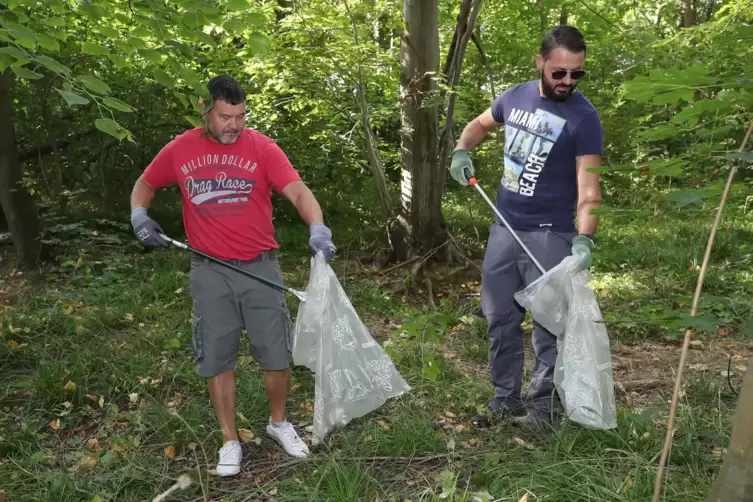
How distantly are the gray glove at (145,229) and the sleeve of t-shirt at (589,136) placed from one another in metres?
1.90

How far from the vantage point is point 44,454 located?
Answer: 112 inches

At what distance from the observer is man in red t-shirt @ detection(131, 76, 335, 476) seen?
2.69 m

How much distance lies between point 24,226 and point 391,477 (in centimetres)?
508

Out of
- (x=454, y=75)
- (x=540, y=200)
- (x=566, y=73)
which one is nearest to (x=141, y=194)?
(x=540, y=200)

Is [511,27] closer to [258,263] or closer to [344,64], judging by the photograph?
[344,64]

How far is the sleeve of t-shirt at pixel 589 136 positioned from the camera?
2.66 meters

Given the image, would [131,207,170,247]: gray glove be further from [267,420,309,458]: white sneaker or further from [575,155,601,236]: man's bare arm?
[575,155,601,236]: man's bare arm

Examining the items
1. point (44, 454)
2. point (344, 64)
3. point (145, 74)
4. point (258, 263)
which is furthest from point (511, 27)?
point (44, 454)

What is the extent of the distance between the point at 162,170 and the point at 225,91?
49cm

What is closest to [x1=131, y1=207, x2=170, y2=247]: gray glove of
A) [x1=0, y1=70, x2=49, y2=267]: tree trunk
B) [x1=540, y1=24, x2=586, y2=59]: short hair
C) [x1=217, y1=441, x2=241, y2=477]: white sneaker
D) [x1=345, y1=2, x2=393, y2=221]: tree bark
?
[x1=217, y1=441, x2=241, y2=477]: white sneaker

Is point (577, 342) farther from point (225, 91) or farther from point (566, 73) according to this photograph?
point (225, 91)

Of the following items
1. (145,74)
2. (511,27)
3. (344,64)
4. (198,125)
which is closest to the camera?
(198,125)

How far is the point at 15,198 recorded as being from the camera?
233 inches

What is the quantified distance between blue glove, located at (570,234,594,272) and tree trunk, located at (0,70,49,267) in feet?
17.5
